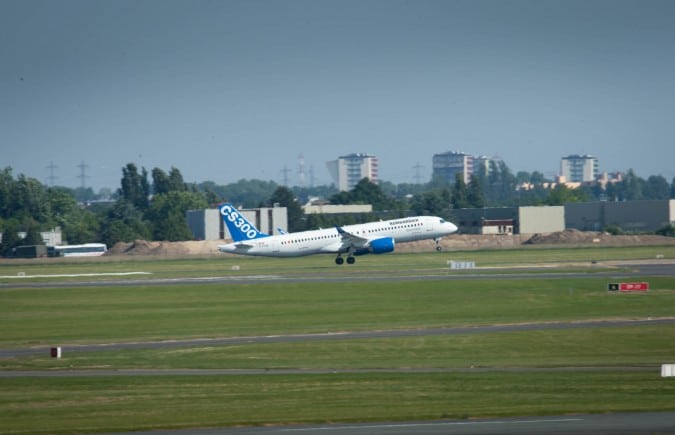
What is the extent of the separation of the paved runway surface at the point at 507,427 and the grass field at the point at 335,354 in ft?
3.73

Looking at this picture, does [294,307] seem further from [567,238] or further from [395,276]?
[567,238]

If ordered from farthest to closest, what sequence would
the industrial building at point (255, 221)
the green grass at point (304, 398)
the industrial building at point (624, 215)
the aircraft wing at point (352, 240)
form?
the industrial building at point (255, 221)
the industrial building at point (624, 215)
the aircraft wing at point (352, 240)
the green grass at point (304, 398)

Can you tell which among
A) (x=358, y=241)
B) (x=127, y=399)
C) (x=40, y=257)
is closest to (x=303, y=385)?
(x=127, y=399)

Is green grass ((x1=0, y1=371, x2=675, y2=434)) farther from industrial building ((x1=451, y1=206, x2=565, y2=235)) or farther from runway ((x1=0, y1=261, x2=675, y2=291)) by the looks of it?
industrial building ((x1=451, y1=206, x2=565, y2=235))

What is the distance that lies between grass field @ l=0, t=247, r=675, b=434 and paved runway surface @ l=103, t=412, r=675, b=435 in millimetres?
1138

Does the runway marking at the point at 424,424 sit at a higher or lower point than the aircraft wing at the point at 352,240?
lower

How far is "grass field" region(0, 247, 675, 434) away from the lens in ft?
108

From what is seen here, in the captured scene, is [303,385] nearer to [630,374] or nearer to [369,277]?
[630,374]

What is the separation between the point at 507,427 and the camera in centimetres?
2892

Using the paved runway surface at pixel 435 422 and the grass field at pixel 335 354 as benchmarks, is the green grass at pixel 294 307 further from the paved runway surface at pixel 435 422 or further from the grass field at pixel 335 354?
the paved runway surface at pixel 435 422

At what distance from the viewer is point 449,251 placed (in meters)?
129

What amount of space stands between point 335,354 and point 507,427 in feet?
62.5

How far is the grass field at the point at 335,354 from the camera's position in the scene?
33031 mm

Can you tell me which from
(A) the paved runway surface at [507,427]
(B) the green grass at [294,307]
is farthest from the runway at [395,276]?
(A) the paved runway surface at [507,427]
